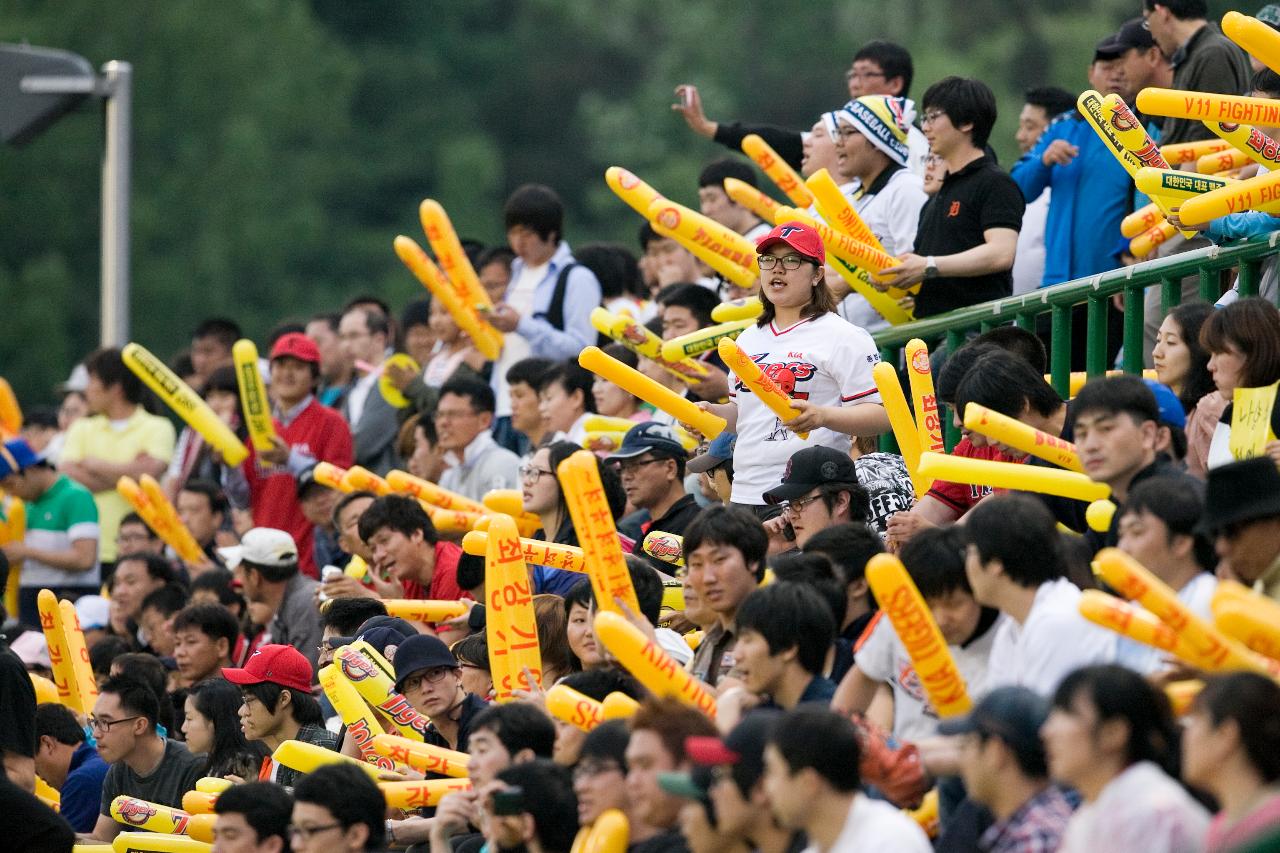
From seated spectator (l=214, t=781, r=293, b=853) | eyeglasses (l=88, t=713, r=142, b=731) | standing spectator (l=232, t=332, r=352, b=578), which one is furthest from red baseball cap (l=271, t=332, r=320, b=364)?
seated spectator (l=214, t=781, r=293, b=853)

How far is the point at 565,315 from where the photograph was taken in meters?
12.7

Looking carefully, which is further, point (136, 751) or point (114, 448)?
point (114, 448)

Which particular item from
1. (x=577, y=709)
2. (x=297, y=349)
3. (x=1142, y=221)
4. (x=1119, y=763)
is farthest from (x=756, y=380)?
(x=297, y=349)

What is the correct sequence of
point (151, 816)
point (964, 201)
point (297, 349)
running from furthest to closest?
point (297, 349)
point (964, 201)
point (151, 816)

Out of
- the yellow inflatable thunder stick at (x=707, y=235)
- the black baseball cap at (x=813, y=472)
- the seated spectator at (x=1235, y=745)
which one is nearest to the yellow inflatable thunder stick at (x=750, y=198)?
the yellow inflatable thunder stick at (x=707, y=235)

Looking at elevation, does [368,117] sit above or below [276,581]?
below

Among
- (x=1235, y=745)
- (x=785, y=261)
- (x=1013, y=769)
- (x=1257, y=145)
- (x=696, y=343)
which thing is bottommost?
(x=696, y=343)

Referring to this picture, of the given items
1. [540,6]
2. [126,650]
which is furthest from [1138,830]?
[540,6]

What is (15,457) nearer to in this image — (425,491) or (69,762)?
(425,491)

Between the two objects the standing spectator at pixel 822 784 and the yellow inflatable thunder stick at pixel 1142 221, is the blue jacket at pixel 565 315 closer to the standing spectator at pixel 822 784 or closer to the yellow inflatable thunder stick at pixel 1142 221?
the yellow inflatable thunder stick at pixel 1142 221

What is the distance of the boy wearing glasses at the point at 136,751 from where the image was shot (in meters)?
9.40

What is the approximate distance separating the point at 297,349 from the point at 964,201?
4748 mm

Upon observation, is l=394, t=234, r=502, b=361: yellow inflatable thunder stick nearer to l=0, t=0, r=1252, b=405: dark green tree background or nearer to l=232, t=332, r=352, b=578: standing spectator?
l=232, t=332, r=352, b=578: standing spectator

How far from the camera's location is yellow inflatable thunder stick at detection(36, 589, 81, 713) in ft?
33.0
